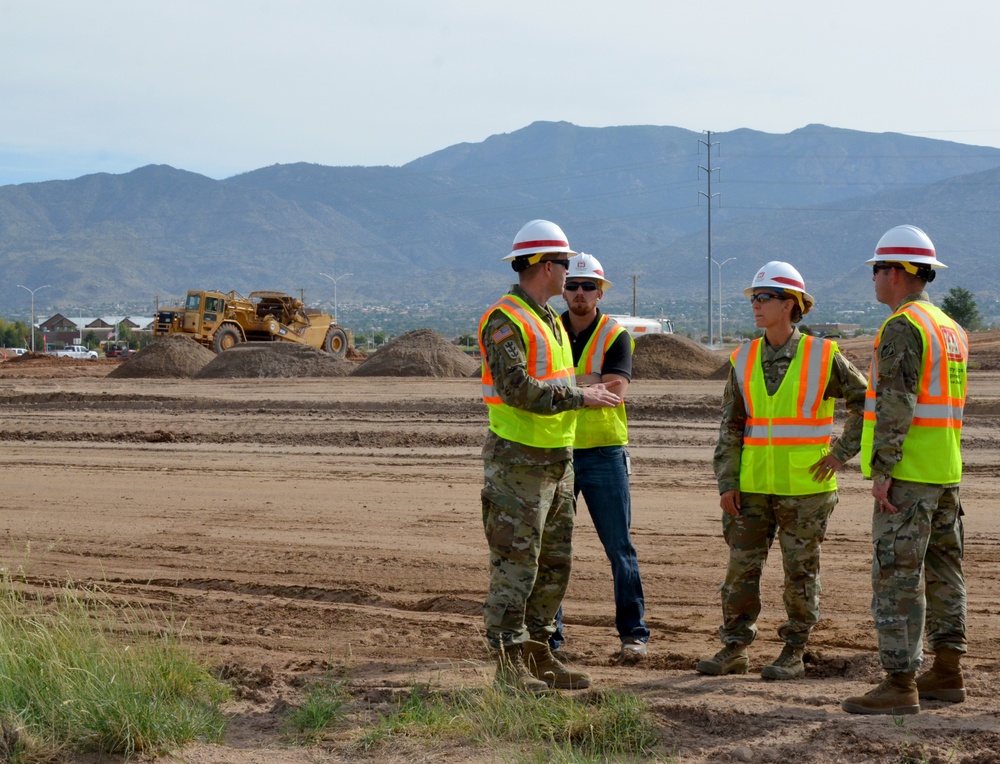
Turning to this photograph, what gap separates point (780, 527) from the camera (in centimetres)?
600

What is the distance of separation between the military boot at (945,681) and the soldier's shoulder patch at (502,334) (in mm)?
2632

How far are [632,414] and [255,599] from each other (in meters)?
12.2

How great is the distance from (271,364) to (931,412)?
27.0 meters

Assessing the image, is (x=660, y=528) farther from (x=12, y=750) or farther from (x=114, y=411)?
(x=114, y=411)

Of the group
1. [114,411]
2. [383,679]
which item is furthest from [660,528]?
[114,411]

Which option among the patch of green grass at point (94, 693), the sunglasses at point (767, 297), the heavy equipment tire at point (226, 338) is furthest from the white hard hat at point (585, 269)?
the heavy equipment tire at point (226, 338)

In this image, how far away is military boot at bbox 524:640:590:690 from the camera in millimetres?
5781

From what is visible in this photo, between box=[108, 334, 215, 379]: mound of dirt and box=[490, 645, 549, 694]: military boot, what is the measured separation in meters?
27.5

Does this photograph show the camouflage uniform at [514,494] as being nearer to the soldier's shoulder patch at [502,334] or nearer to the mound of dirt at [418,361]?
the soldier's shoulder patch at [502,334]

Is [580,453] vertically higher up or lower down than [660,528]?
higher up

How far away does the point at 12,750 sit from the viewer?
5.17 m

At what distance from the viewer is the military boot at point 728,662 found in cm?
600

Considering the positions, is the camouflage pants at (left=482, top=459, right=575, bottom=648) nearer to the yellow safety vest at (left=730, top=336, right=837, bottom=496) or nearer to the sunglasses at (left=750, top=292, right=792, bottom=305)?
the yellow safety vest at (left=730, top=336, right=837, bottom=496)

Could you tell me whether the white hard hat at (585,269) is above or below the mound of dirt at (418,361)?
above
